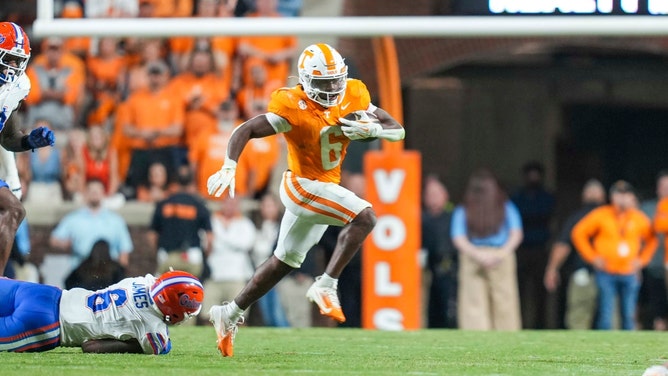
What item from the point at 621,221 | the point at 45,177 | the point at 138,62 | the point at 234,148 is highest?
the point at 138,62

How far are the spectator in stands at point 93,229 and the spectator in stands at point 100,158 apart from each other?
1.03 ft

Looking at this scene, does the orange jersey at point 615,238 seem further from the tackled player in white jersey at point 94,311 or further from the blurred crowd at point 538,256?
the tackled player in white jersey at point 94,311

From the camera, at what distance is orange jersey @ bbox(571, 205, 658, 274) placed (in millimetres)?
13094

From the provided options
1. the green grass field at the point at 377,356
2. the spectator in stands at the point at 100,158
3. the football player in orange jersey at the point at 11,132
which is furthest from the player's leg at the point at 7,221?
the spectator in stands at the point at 100,158

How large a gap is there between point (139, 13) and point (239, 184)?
230cm

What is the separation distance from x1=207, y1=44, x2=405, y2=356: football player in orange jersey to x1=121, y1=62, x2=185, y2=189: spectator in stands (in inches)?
201

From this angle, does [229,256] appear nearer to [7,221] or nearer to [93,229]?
[93,229]

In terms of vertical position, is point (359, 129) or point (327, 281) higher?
point (359, 129)

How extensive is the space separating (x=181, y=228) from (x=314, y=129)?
15.1 feet

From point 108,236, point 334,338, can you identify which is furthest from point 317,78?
point 108,236

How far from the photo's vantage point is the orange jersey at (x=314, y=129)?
321 inches

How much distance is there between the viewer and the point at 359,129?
7.98m

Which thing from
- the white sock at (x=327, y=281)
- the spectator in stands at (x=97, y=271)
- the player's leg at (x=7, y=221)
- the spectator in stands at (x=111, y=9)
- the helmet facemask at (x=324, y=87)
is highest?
the spectator in stands at (x=111, y=9)

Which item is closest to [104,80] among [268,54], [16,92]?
[268,54]
